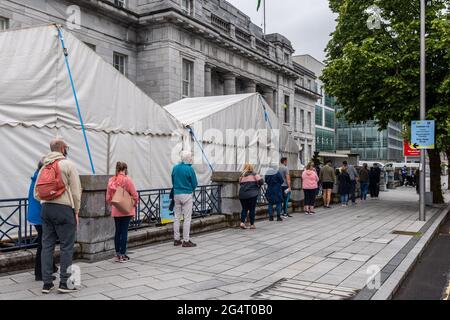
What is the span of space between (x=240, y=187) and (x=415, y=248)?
Answer: 418 cm

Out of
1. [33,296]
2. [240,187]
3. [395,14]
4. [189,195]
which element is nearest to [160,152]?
[240,187]

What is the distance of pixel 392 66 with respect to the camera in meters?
16.3

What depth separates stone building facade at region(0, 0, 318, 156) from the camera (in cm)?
2019

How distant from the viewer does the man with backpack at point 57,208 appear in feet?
17.2

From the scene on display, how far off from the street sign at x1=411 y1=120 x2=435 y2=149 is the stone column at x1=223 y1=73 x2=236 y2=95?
1802 cm

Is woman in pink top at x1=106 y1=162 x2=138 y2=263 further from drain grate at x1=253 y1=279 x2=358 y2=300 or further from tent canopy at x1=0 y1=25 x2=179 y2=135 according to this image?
drain grate at x1=253 y1=279 x2=358 y2=300

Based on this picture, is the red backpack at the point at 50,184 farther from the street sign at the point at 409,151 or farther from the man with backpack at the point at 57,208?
the street sign at the point at 409,151

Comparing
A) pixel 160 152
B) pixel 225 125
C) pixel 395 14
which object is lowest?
pixel 160 152

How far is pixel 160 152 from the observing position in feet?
36.6

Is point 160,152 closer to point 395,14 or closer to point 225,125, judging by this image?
point 225,125

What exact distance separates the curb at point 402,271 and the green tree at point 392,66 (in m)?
6.82

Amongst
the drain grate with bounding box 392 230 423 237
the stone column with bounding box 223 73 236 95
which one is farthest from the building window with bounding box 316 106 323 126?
the drain grate with bounding box 392 230 423 237

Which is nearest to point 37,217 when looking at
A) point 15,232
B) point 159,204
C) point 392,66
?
point 15,232

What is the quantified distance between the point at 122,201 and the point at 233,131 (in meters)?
7.06
